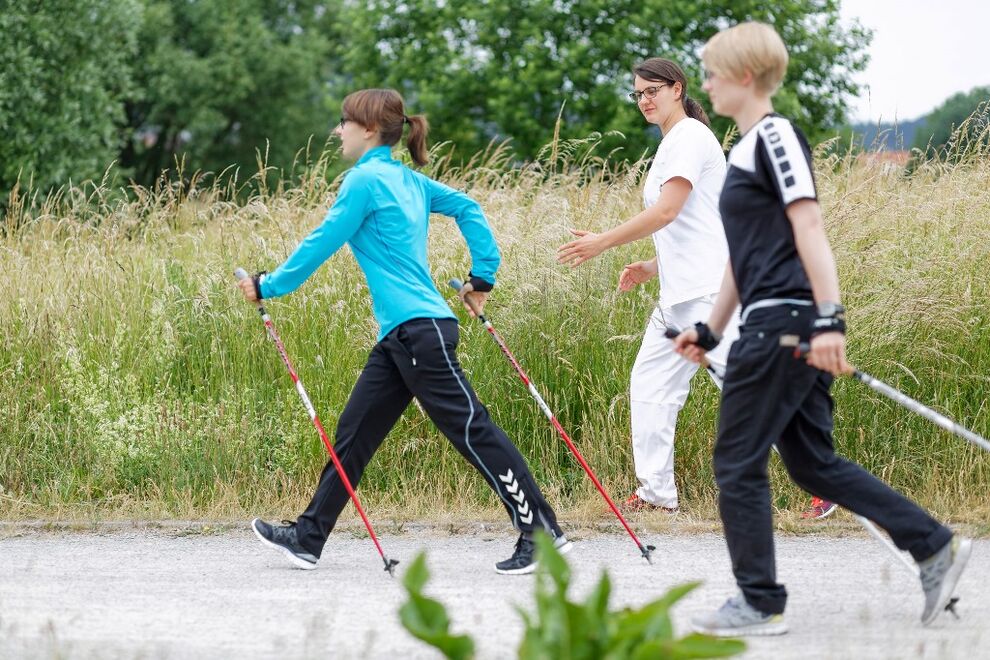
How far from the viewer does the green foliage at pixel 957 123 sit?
855 centimetres

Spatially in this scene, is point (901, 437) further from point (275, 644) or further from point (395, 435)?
point (275, 644)

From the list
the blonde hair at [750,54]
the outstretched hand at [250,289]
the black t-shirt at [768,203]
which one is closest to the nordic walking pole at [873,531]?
the black t-shirt at [768,203]

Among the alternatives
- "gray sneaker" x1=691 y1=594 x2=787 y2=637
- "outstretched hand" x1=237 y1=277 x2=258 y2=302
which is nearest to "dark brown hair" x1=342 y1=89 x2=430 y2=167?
"outstretched hand" x1=237 y1=277 x2=258 y2=302

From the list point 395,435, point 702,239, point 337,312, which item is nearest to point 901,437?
point 702,239

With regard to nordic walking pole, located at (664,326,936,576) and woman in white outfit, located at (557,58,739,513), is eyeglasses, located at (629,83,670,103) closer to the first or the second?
woman in white outfit, located at (557,58,739,513)

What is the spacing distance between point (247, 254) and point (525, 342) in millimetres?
2231

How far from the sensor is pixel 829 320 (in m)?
4.02

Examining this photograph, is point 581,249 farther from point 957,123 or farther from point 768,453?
point 957,123

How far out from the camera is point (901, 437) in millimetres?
6789

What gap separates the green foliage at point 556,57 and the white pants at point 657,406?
772 inches

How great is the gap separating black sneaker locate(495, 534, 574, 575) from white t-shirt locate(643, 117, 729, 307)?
1.34 metres

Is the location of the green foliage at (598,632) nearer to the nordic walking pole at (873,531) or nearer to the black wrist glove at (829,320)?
the black wrist glove at (829,320)

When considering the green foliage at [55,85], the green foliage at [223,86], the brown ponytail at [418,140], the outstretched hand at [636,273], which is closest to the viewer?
the brown ponytail at [418,140]

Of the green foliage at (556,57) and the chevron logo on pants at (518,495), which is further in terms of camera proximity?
the green foliage at (556,57)
